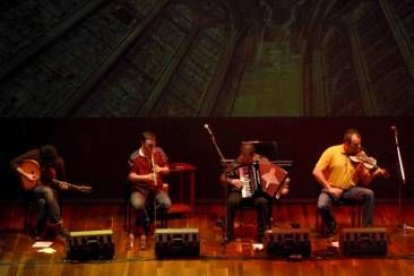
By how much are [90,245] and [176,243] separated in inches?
31.3

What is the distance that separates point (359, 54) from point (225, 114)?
5.33 ft

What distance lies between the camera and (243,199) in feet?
30.2

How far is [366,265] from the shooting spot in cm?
849

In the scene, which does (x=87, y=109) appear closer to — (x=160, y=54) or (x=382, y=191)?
(x=160, y=54)

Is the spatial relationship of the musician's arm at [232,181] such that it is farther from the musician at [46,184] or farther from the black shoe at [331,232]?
the musician at [46,184]

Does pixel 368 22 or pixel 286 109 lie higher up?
pixel 368 22

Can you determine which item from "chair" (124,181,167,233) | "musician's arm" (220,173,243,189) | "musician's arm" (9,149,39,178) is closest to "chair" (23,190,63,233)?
"musician's arm" (9,149,39,178)

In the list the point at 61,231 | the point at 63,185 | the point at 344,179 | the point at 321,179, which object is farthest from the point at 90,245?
the point at 344,179

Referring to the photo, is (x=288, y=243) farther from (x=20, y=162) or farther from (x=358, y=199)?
(x=20, y=162)

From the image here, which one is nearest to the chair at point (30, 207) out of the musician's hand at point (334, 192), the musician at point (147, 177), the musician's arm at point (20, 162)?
the musician's arm at point (20, 162)

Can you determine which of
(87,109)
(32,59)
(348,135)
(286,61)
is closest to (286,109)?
(286,61)

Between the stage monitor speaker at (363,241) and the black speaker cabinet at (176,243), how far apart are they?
1.39 m

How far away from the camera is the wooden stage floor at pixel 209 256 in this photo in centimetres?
840

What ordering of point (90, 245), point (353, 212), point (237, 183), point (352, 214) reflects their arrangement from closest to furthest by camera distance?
point (90, 245), point (237, 183), point (353, 212), point (352, 214)
